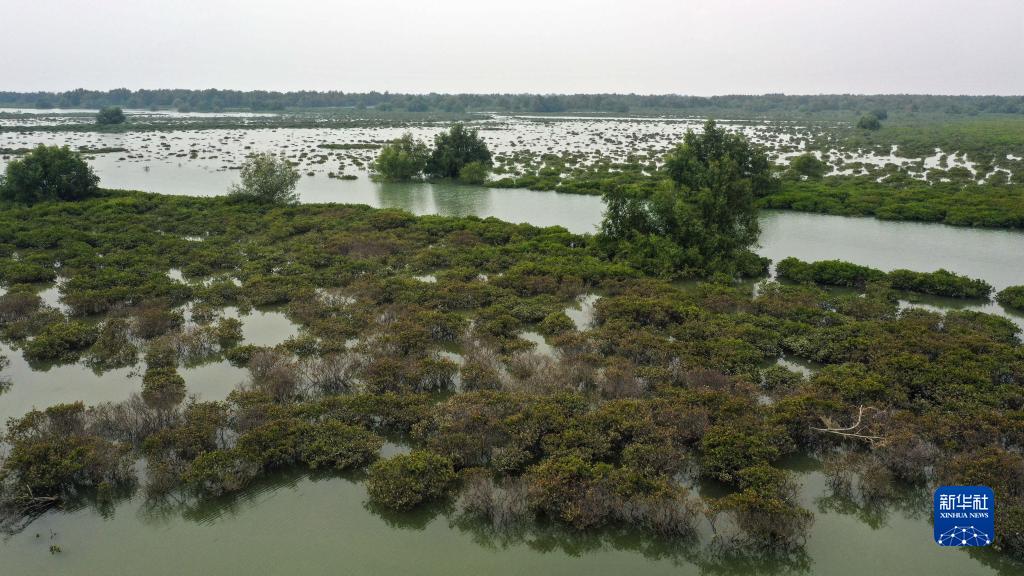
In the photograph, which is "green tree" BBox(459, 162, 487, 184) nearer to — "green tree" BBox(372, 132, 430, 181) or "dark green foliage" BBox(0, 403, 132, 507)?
"green tree" BBox(372, 132, 430, 181)

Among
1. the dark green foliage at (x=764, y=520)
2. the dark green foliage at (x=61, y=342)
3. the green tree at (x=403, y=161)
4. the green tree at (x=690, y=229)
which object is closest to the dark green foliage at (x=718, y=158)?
the green tree at (x=690, y=229)

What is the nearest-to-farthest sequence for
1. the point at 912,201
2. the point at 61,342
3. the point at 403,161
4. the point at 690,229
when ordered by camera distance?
the point at 61,342
the point at 690,229
the point at 912,201
the point at 403,161

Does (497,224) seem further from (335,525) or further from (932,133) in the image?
(932,133)

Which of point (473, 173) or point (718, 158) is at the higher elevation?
point (718, 158)

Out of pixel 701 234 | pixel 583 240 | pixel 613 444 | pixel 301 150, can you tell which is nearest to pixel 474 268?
pixel 583 240

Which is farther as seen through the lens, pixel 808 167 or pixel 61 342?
pixel 808 167

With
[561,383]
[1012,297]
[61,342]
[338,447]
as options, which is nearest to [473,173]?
[61,342]

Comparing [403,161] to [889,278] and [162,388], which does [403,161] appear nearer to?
[162,388]
